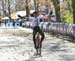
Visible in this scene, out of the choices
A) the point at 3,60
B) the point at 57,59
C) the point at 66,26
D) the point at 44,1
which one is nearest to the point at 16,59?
the point at 3,60

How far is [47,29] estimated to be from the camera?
37.4 meters

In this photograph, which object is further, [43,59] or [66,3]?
[66,3]

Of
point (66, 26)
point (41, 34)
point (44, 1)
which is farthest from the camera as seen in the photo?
point (44, 1)

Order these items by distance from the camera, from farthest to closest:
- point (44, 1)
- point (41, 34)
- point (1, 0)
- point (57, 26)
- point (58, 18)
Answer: point (1, 0)
point (44, 1)
point (58, 18)
point (57, 26)
point (41, 34)

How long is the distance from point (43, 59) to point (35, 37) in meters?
1.79

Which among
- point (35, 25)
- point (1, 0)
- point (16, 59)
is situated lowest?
point (1, 0)

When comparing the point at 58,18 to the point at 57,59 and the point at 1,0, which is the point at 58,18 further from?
the point at 1,0

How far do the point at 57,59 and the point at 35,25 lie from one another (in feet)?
7.17

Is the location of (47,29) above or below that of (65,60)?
below

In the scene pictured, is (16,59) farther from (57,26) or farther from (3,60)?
(57,26)

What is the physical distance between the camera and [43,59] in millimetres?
13234

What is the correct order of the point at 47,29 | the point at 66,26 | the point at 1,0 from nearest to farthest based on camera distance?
the point at 66,26 → the point at 47,29 → the point at 1,0

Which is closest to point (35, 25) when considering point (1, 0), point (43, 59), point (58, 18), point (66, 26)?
point (43, 59)

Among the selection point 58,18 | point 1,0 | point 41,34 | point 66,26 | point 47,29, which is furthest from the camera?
point 1,0
